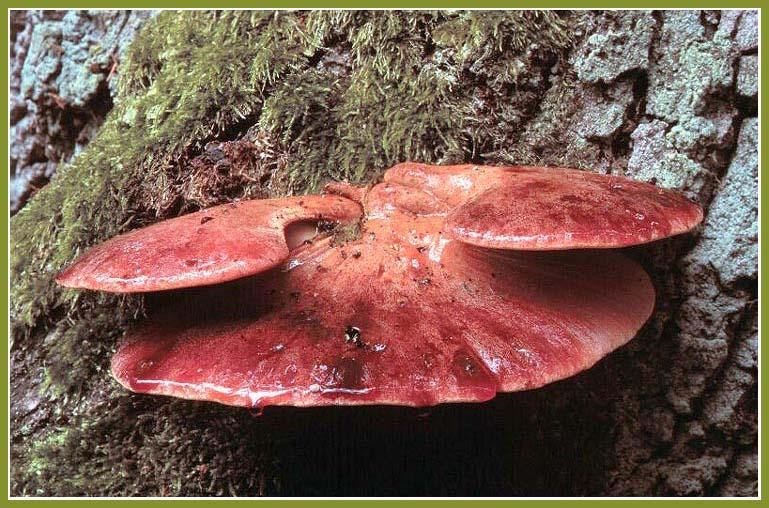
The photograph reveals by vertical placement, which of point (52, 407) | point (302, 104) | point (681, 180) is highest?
point (302, 104)

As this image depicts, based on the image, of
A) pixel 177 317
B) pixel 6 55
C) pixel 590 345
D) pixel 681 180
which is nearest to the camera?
pixel 590 345

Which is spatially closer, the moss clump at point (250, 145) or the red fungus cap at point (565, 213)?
the red fungus cap at point (565, 213)

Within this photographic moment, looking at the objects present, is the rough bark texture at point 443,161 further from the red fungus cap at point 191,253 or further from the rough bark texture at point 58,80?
the rough bark texture at point 58,80

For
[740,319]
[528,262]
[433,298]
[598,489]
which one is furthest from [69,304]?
[740,319]

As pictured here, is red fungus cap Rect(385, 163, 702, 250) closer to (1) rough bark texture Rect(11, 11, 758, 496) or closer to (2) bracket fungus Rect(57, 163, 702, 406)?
(2) bracket fungus Rect(57, 163, 702, 406)

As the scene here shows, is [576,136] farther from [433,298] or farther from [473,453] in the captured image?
[473,453]

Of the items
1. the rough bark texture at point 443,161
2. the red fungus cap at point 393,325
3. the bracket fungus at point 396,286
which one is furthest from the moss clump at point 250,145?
the red fungus cap at point 393,325

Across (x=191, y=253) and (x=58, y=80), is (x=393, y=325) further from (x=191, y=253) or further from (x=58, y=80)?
(x=58, y=80)
